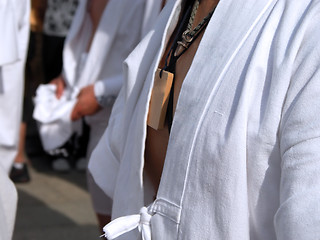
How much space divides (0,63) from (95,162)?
1237mm

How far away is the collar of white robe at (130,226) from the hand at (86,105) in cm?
141

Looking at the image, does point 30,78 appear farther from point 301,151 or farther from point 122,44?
point 301,151

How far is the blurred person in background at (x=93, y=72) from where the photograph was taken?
2.48 metres

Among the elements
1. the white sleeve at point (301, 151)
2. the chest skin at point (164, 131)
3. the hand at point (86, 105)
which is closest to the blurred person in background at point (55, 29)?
the hand at point (86, 105)

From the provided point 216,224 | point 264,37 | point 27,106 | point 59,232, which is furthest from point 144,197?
point 27,106

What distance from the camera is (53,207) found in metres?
3.60

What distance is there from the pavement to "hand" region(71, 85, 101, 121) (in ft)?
2.99

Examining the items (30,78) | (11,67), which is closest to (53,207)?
(11,67)

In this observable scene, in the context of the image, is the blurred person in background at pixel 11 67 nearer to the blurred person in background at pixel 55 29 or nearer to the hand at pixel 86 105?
the hand at pixel 86 105

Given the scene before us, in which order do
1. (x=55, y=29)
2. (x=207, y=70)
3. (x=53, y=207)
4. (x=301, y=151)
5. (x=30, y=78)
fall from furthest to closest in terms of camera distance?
(x=30, y=78) → (x=55, y=29) → (x=53, y=207) → (x=207, y=70) → (x=301, y=151)

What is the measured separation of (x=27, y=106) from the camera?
541 cm

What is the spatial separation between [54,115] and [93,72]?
0.25 m

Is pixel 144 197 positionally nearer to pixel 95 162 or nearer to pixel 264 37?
pixel 95 162

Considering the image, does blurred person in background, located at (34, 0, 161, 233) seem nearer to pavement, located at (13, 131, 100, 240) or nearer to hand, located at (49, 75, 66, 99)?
hand, located at (49, 75, 66, 99)
